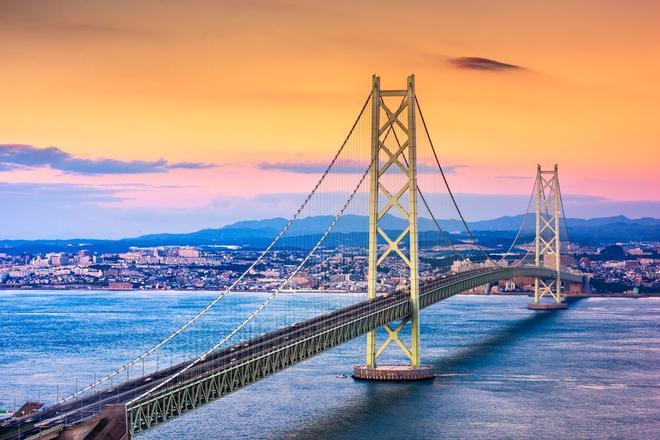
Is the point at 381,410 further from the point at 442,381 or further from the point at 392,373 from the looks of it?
the point at 442,381

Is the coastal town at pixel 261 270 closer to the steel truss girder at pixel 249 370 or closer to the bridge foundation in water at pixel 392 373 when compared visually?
the bridge foundation in water at pixel 392 373

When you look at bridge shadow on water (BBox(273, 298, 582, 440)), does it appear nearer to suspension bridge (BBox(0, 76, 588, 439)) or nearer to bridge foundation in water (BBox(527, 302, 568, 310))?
suspension bridge (BBox(0, 76, 588, 439))

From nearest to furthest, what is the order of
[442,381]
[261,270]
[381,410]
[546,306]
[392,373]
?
[381,410], [392,373], [442,381], [546,306], [261,270]

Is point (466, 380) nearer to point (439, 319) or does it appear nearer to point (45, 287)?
point (439, 319)

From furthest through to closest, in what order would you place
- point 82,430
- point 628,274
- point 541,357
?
point 628,274
point 541,357
point 82,430

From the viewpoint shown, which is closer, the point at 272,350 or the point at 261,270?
the point at 272,350

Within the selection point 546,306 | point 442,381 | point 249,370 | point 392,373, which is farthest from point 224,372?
point 546,306

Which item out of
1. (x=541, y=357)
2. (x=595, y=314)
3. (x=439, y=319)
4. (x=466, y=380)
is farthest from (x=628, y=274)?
(x=466, y=380)

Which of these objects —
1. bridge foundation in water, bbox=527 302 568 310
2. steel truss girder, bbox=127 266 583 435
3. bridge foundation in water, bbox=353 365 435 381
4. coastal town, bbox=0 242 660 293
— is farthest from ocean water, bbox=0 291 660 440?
coastal town, bbox=0 242 660 293
